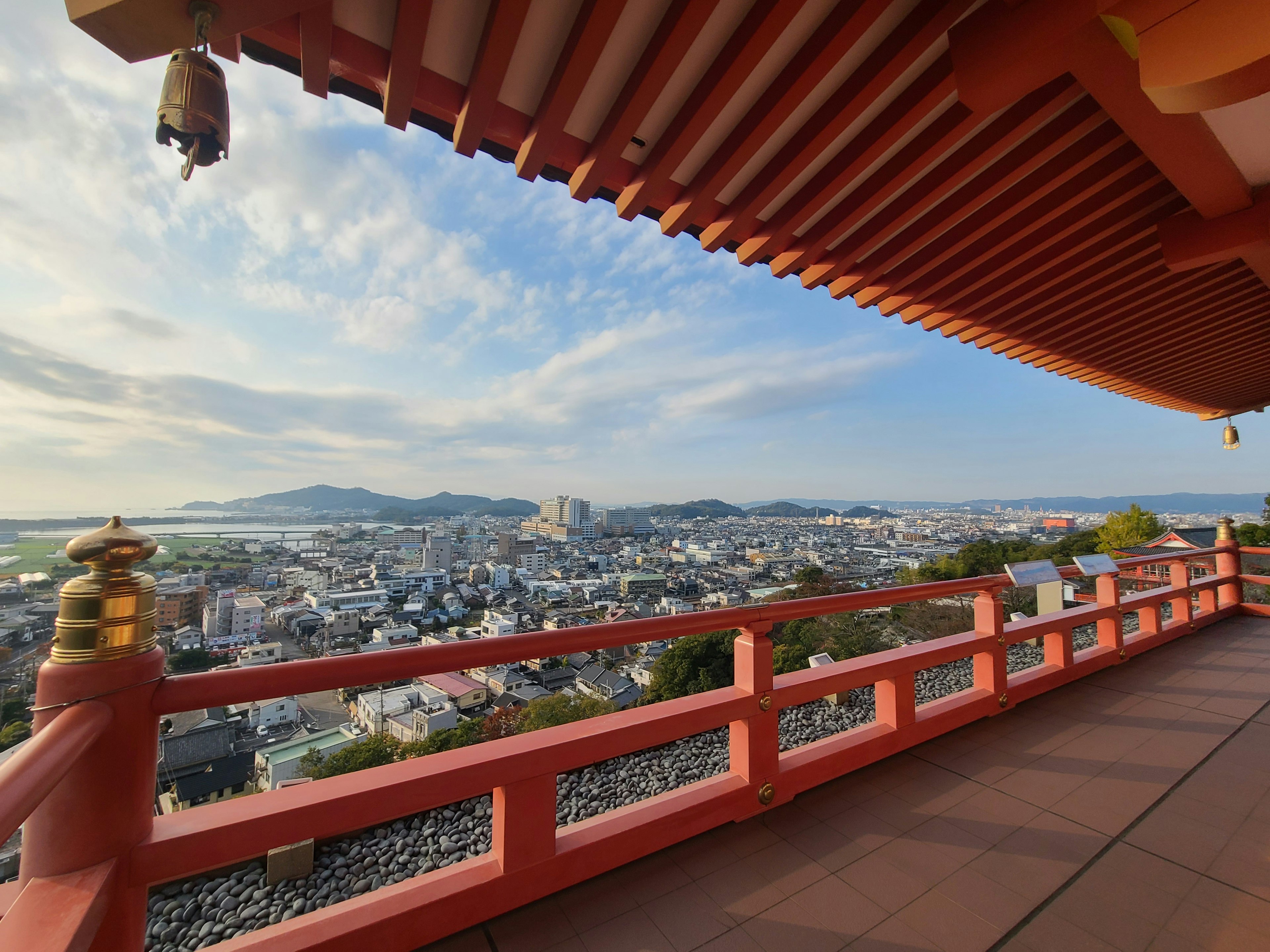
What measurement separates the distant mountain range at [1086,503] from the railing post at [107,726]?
22605 mm

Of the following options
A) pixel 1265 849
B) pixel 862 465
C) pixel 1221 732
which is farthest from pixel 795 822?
pixel 862 465

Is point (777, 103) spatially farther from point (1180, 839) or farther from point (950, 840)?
point (1180, 839)

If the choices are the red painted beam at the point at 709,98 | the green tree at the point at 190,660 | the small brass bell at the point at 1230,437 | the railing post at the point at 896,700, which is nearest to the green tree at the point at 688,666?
the railing post at the point at 896,700

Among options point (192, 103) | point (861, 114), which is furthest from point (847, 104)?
point (192, 103)

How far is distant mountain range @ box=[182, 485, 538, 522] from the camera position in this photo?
5258mm

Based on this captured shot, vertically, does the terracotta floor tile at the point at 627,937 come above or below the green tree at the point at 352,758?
above

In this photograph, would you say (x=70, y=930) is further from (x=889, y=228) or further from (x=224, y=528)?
(x=224, y=528)

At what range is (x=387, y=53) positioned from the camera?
136cm

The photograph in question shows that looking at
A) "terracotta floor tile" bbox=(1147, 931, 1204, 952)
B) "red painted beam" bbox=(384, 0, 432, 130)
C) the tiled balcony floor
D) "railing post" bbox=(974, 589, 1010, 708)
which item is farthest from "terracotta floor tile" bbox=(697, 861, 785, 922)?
"red painted beam" bbox=(384, 0, 432, 130)

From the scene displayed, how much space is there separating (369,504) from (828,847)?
1042 centimetres

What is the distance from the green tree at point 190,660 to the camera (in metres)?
1.19

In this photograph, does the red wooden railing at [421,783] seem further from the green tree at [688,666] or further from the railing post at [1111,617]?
the green tree at [688,666]

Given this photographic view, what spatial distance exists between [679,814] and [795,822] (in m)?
0.50

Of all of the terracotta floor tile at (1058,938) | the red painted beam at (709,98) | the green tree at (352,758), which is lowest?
the green tree at (352,758)
